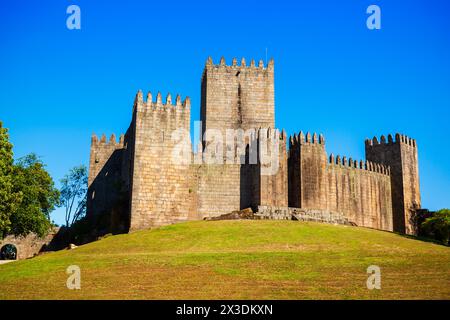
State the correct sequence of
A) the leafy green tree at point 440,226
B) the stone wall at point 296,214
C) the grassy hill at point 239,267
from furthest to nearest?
the leafy green tree at point 440,226 < the stone wall at point 296,214 < the grassy hill at point 239,267

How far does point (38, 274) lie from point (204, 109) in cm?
2707

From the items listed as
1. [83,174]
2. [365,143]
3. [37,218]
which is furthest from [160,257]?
[83,174]

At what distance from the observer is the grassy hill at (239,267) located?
824 inches

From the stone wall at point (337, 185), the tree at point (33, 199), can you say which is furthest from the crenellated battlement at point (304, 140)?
the tree at point (33, 199)

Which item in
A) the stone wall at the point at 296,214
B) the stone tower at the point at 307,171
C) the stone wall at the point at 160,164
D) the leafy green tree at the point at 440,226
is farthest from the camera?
the leafy green tree at the point at 440,226

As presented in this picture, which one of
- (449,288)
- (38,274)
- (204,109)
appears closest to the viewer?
(449,288)

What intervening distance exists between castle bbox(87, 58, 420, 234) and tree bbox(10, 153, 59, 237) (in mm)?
4345

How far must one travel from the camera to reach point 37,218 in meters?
43.4

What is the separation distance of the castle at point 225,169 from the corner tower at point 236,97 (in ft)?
0.29

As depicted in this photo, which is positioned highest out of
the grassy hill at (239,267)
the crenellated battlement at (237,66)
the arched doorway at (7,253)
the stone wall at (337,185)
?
the crenellated battlement at (237,66)

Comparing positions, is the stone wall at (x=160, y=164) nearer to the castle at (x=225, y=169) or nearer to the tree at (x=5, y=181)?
the castle at (x=225, y=169)

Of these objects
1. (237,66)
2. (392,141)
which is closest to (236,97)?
(237,66)

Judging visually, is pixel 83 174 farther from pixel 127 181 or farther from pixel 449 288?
pixel 449 288

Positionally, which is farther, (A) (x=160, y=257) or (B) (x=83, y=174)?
(B) (x=83, y=174)
